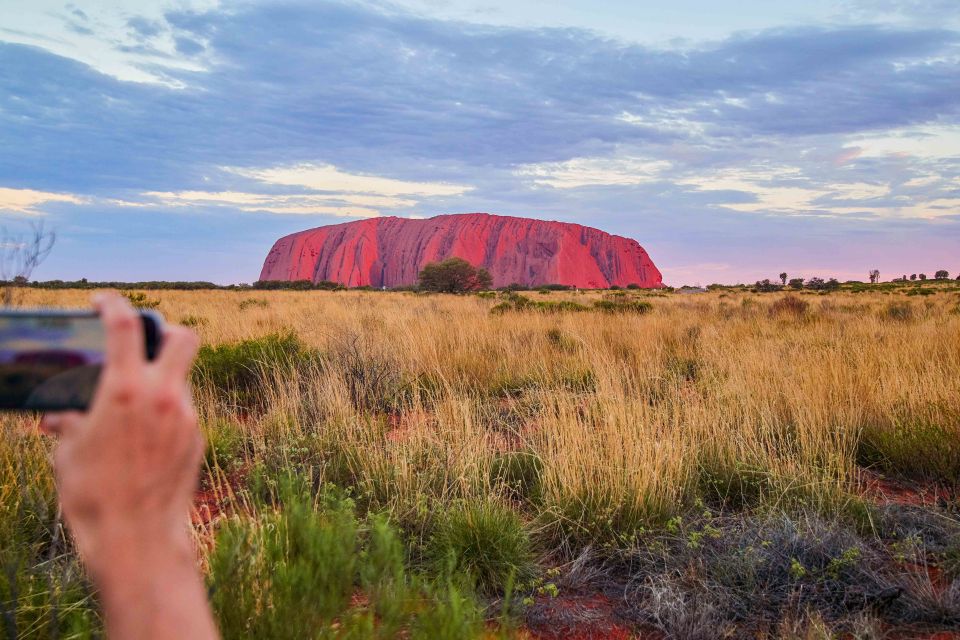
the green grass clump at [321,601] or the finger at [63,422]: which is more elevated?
the finger at [63,422]

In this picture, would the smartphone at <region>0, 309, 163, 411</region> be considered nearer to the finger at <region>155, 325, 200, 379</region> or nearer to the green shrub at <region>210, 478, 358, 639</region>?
the finger at <region>155, 325, 200, 379</region>

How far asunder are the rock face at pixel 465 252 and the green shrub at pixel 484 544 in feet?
392

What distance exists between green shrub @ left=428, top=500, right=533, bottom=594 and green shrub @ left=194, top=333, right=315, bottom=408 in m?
4.51

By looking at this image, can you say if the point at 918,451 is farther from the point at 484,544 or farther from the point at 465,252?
the point at 465,252

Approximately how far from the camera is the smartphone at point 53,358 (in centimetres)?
77

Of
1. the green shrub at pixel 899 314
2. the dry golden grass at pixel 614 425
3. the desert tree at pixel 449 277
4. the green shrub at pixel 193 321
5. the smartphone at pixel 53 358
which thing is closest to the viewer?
the smartphone at pixel 53 358

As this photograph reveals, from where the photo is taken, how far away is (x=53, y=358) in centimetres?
78

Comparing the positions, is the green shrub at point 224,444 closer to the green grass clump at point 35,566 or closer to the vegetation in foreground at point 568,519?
the vegetation in foreground at point 568,519

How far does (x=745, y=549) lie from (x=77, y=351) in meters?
3.45

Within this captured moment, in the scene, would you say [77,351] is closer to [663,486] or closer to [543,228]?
[663,486]

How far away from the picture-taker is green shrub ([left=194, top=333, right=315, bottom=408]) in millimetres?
7473

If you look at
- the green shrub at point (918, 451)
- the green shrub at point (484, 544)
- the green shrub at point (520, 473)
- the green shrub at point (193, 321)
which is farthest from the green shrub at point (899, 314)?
the green shrub at point (193, 321)

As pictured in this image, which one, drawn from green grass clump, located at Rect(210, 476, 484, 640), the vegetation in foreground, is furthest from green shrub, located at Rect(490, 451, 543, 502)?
green grass clump, located at Rect(210, 476, 484, 640)

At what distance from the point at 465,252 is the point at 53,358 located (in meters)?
132
